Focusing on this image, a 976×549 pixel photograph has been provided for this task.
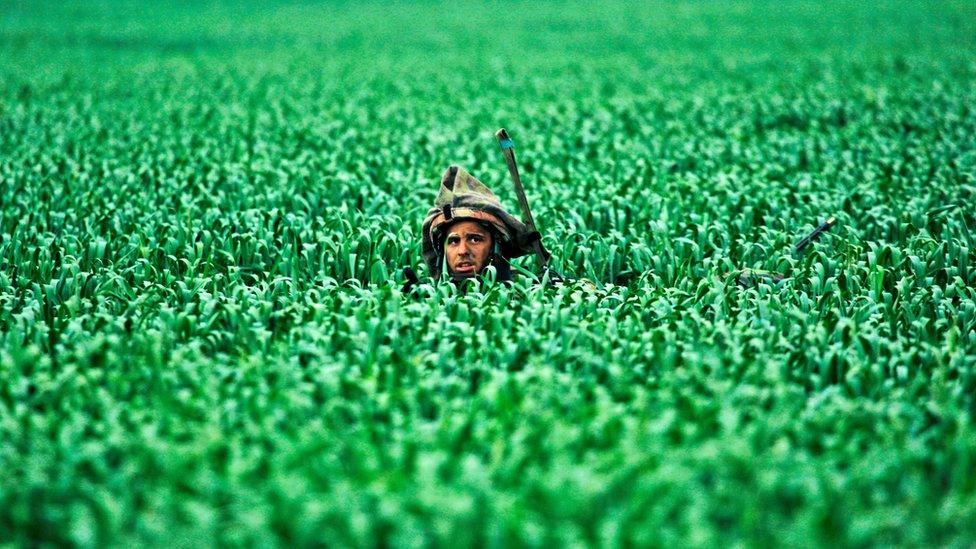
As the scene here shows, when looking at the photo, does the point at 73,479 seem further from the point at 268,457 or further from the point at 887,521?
the point at 887,521

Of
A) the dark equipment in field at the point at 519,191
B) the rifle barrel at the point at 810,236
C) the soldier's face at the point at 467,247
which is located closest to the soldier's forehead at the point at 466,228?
the soldier's face at the point at 467,247

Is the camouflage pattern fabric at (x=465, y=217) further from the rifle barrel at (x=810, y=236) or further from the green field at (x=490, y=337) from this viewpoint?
the rifle barrel at (x=810, y=236)

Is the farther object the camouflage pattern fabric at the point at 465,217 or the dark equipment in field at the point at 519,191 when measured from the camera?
the dark equipment in field at the point at 519,191

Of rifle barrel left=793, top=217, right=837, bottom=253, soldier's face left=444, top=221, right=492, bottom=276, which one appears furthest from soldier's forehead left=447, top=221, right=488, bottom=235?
rifle barrel left=793, top=217, right=837, bottom=253

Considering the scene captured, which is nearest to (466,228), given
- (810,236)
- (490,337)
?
(490,337)

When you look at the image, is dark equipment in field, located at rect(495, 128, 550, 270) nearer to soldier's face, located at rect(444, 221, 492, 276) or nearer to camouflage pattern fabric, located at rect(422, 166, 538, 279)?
camouflage pattern fabric, located at rect(422, 166, 538, 279)

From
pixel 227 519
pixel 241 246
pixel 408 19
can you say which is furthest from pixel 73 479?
pixel 408 19

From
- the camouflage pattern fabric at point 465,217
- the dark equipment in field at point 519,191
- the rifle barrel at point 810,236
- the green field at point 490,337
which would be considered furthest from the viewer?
the rifle barrel at point 810,236
